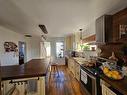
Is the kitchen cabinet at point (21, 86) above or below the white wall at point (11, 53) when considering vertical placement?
below

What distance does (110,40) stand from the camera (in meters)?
Answer: 3.05

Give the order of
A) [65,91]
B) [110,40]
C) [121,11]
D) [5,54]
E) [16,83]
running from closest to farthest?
[16,83]
[121,11]
[110,40]
[65,91]
[5,54]

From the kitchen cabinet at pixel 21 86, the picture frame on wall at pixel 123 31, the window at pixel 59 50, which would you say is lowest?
the kitchen cabinet at pixel 21 86

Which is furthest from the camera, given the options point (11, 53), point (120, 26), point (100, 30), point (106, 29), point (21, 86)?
point (11, 53)

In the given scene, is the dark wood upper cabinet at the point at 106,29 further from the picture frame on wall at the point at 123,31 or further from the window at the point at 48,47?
the window at the point at 48,47

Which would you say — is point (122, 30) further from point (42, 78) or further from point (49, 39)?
point (49, 39)

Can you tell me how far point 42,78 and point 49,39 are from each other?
844 cm

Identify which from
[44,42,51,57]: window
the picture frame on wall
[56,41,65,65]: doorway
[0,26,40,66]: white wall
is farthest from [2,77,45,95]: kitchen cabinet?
[56,41,65,65]: doorway

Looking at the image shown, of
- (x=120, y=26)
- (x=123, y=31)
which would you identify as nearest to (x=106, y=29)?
(x=120, y=26)

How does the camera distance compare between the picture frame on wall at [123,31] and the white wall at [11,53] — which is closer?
the picture frame on wall at [123,31]

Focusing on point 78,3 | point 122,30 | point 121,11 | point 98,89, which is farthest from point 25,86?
point 121,11

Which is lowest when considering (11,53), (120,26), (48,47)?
(11,53)

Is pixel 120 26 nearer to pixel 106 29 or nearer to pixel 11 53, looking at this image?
pixel 106 29

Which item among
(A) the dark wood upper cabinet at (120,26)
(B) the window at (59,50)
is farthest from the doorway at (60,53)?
(A) the dark wood upper cabinet at (120,26)
